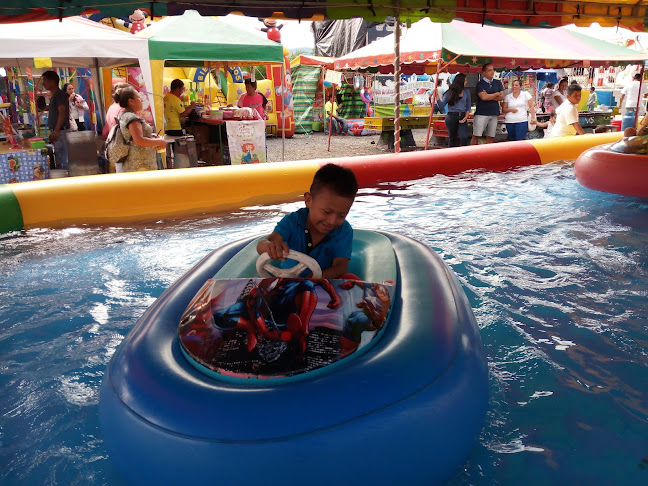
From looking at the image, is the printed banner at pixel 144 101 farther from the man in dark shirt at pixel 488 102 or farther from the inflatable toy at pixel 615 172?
the inflatable toy at pixel 615 172

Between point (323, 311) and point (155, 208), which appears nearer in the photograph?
point (323, 311)

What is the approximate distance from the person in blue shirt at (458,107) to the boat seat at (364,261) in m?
6.56

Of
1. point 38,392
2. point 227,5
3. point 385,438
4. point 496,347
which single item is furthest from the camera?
point 227,5

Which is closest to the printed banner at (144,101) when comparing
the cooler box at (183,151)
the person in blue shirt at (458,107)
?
the cooler box at (183,151)

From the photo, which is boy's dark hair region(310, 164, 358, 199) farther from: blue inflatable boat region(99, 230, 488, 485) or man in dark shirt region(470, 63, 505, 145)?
man in dark shirt region(470, 63, 505, 145)

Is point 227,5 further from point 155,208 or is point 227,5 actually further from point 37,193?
point 37,193

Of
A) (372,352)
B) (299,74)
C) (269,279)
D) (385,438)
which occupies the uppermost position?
(299,74)

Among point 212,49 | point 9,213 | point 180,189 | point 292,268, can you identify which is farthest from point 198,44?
point 292,268

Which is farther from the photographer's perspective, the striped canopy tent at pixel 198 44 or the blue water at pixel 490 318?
the striped canopy tent at pixel 198 44

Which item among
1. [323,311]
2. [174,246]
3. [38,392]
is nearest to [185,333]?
[323,311]

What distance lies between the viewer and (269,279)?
6.32ft

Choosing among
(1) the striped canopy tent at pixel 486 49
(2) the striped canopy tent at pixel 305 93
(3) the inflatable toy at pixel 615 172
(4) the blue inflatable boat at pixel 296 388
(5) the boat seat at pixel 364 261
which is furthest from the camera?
(2) the striped canopy tent at pixel 305 93

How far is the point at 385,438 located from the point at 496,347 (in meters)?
1.34

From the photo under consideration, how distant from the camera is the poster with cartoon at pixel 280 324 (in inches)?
64.8
